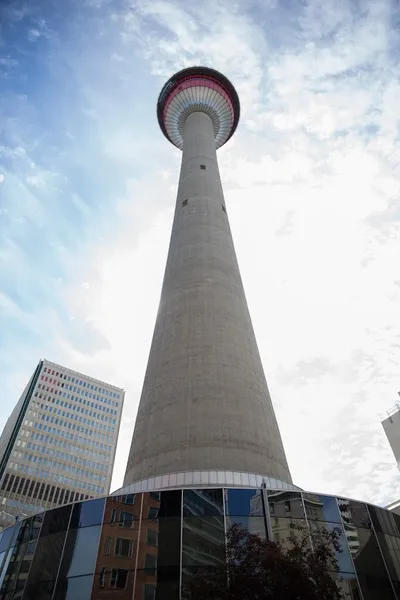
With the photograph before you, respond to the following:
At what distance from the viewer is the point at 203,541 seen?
51.4ft

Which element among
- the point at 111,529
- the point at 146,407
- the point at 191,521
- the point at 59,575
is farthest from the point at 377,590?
the point at 146,407

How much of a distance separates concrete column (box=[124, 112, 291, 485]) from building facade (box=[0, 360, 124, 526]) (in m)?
87.9

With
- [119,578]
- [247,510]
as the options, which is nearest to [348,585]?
[247,510]

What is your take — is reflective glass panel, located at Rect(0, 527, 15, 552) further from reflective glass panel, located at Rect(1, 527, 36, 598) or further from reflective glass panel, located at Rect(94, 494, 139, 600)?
reflective glass panel, located at Rect(94, 494, 139, 600)

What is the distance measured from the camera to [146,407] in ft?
80.0

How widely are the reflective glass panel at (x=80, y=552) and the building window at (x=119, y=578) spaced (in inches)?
34.3

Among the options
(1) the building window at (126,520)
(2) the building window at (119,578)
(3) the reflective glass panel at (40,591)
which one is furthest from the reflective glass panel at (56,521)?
(2) the building window at (119,578)

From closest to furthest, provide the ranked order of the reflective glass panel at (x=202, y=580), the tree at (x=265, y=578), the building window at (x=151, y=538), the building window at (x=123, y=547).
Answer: the tree at (x=265, y=578) → the reflective glass panel at (x=202, y=580) → the building window at (x=123, y=547) → the building window at (x=151, y=538)

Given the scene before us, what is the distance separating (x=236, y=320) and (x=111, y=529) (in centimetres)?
1490

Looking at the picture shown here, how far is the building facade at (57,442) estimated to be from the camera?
9981 centimetres

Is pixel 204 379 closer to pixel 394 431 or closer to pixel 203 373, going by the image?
pixel 203 373

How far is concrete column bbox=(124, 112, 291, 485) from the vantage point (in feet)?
69.1

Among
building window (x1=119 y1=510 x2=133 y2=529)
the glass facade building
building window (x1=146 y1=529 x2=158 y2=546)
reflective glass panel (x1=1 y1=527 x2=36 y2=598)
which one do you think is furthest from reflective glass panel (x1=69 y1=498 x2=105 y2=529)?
reflective glass panel (x1=1 y1=527 x2=36 y2=598)

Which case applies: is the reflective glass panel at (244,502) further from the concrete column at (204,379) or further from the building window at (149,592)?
the building window at (149,592)
